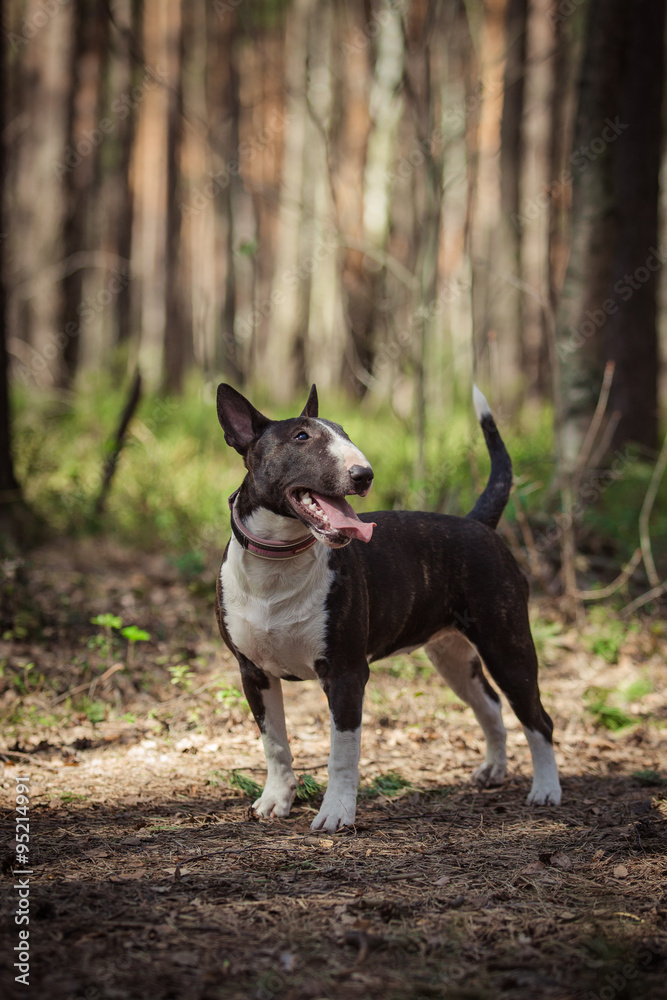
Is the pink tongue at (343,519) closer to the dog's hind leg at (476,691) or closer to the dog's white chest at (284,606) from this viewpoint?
the dog's white chest at (284,606)

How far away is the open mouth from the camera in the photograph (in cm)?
337

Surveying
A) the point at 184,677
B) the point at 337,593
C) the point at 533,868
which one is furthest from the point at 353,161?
the point at 533,868

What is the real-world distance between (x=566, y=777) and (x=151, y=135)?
3033 centimetres

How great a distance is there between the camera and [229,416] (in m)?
3.82

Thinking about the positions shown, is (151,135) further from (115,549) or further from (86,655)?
(86,655)

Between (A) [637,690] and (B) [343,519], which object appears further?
(A) [637,690]

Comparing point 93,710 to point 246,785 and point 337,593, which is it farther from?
point 337,593

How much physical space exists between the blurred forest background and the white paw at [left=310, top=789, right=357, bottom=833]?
114 inches

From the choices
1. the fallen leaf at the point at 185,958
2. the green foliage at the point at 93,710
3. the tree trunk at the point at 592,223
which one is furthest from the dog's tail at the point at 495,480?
the tree trunk at the point at 592,223

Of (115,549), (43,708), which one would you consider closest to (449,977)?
(43,708)

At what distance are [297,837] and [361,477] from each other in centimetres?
148

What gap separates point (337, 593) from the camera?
12.4ft

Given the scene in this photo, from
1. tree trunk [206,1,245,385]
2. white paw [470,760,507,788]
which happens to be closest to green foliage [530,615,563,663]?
white paw [470,760,507,788]

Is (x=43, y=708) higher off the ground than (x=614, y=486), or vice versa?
(x=614, y=486)
